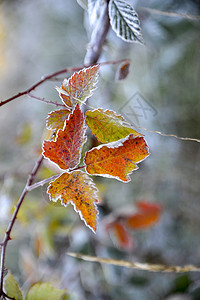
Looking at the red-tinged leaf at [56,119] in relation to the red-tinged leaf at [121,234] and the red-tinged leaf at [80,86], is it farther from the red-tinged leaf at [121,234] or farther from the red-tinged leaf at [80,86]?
the red-tinged leaf at [121,234]

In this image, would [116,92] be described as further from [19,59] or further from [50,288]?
[19,59]

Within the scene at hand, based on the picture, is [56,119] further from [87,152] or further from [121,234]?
[121,234]

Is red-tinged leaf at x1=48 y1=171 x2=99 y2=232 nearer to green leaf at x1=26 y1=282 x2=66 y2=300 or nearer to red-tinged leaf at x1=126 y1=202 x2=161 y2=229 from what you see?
green leaf at x1=26 y1=282 x2=66 y2=300

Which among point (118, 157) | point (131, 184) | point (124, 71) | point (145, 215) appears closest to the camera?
point (118, 157)

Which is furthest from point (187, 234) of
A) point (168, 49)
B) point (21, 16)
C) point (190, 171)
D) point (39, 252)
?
point (21, 16)

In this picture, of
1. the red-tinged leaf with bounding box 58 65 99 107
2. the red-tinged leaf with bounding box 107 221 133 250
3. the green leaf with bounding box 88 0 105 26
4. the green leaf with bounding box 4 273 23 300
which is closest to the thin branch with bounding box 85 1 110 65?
the green leaf with bounding box 88 0 105 26

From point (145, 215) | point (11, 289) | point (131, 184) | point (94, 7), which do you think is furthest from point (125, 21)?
point (131, 184)

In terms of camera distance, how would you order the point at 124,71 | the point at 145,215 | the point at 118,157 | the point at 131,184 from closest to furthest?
the point at 118,157, the point at 124,71, the point at 145,215, the point at 131,184
